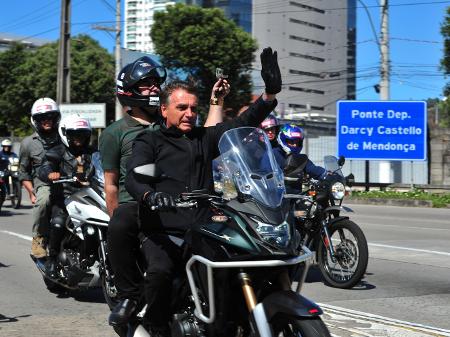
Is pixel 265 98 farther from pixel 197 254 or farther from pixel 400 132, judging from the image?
pixel 400 132

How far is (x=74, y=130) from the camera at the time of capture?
22.9 feet

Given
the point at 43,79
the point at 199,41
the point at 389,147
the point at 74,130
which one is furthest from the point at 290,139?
the point at 43,79

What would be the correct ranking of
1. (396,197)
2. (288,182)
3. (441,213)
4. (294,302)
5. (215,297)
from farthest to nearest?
(396,197) < (441,213) < (288,182) < (215,297) < (294,302)

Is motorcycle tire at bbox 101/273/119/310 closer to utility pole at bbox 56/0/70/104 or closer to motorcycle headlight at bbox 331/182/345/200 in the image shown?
motorcycle headlight at bbox 331/182/345/200

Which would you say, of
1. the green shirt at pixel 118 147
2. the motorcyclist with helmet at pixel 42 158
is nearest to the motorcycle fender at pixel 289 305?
the green shirt at pixel 118 147

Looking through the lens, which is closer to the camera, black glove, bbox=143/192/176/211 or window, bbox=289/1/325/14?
black glove, bbox=143/192/176/211

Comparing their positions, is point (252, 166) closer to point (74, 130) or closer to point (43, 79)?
point (74, 130)

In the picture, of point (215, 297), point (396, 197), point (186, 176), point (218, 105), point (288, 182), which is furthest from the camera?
point (396, 197)

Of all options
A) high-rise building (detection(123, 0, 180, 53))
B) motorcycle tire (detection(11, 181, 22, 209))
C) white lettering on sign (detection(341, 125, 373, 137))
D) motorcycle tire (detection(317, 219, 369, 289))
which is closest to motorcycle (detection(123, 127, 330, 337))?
motorcycle tire (detection(317, 219, 369, 289))

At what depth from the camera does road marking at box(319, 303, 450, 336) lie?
547 cm

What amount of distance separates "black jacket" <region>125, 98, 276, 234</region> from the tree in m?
37.5

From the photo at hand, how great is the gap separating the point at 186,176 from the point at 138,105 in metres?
1.12

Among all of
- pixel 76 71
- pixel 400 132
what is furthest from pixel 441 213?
pixel 76 71

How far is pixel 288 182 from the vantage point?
301 inches
